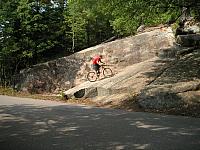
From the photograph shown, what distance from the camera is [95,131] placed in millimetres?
10672

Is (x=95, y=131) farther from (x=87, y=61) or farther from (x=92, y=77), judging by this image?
(x=87, y=61)

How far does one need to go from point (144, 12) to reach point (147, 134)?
31.2 feet

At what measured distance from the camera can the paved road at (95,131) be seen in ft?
29.8

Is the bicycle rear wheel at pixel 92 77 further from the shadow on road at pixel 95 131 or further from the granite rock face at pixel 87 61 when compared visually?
the shadow on road at pixel 95 131

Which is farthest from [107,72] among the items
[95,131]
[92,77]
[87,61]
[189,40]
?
[95,131]

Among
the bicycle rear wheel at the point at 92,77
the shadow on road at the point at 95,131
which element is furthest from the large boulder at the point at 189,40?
the shadow on road at the point at 95,131

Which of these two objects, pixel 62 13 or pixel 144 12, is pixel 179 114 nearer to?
pixel 144 12

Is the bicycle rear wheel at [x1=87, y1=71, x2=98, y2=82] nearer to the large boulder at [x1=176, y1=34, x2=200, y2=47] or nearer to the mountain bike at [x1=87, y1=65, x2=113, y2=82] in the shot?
the mountain bike at [x1=87, y1=65, x2=113, y2=82]

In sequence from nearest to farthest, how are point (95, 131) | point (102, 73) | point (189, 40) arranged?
point (95, 131) → point (189, 40) → point (102, 73)

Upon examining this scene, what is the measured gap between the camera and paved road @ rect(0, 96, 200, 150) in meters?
9.08

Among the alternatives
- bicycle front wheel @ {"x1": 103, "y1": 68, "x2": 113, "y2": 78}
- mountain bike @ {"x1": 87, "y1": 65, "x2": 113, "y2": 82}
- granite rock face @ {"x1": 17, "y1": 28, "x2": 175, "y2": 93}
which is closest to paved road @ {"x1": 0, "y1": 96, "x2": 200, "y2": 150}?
mountain bike @ {"x1": 87, "y1": 65, "x2": 113, "y2": 82}

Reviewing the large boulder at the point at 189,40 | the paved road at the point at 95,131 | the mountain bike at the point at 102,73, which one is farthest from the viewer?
the mountain bike at the point at 102,73

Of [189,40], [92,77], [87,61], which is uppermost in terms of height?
[189,40]

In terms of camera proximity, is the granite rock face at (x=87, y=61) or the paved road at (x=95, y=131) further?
the granite rock face at (x=87, y=61)
